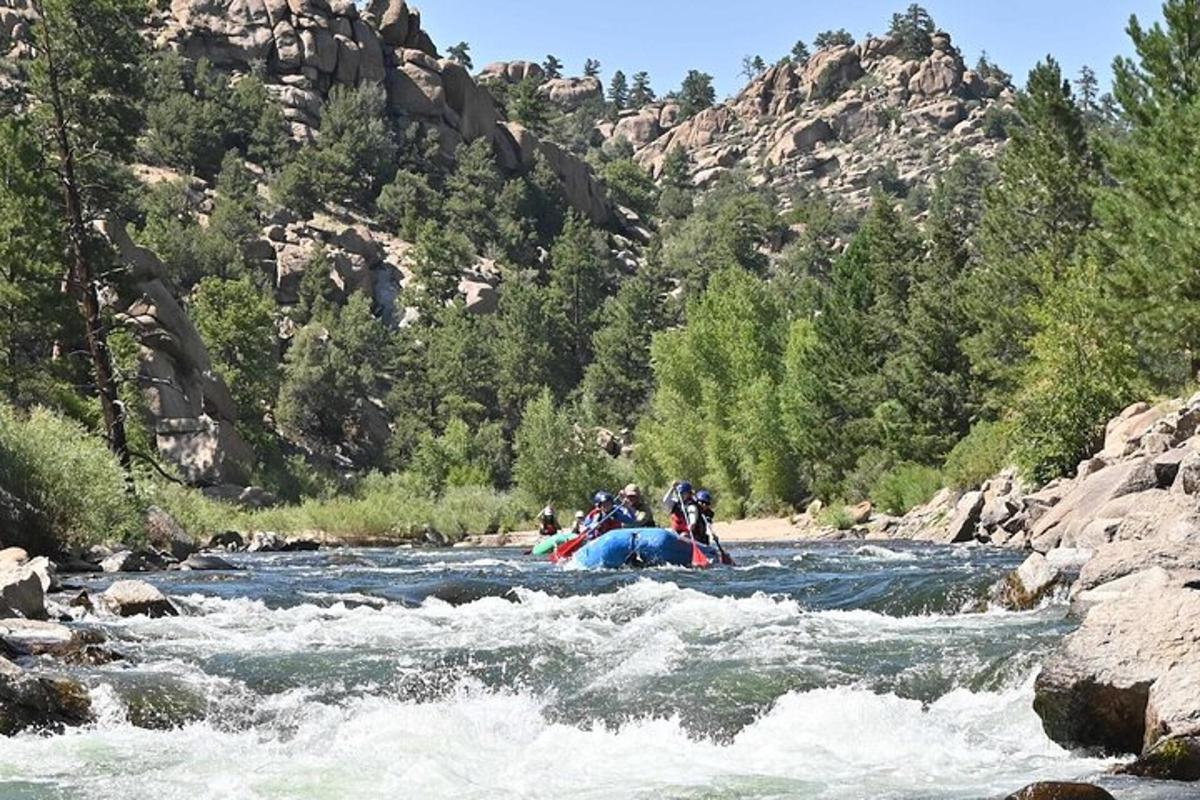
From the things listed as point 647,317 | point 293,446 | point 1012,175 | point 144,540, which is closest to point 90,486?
point 144,540

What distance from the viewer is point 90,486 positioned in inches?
788

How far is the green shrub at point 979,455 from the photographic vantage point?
116ft

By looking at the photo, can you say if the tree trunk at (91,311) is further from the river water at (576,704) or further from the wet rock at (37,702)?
the wet rock at (37,702)

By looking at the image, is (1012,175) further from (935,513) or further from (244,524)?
(244,524)

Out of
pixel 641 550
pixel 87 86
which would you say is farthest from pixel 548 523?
pixel 87 86

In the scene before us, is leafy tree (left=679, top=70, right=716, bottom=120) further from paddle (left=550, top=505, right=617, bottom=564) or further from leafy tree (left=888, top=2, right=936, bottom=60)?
paddle (left=550, top=505, right=617, bottom=564)

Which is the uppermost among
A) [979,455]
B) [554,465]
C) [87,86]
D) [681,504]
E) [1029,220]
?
[87,86]

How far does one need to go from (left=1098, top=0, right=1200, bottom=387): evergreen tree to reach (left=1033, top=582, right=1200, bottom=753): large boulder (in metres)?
18.5

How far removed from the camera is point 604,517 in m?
23.8

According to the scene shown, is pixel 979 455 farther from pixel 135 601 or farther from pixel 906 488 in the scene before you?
pixel 135 601

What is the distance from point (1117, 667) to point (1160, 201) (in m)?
22.0

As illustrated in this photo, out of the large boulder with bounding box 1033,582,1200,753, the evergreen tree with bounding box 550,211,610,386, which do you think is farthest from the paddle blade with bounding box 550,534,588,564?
the evergreen tree with bounding box 550,211,610,386

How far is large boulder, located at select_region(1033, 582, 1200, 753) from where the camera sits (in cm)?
805

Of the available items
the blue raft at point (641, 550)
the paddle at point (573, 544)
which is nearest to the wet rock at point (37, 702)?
the blue raft at point (641, 550)
